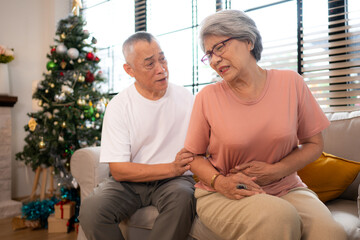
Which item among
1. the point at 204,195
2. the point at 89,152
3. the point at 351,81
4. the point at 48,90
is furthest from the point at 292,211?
the point at 48,90

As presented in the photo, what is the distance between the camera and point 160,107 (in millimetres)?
1735

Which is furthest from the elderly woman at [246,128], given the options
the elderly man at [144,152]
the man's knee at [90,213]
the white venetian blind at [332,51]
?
the white venetian blind at [332,51]

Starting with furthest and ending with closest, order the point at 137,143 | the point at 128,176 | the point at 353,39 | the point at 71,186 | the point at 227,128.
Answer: the point at 71,186 → the point at 353,39 → the point at 137,143 → the point at 128,176 → the point at 227,128

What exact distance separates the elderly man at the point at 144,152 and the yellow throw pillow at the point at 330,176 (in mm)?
597

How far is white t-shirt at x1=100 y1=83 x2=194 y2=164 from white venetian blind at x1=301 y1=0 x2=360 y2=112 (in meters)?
1.23

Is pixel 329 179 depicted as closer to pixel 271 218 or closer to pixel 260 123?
pixel 260 123

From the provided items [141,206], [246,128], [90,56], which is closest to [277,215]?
[246,128]

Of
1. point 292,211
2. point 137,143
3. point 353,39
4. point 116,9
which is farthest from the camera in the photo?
point 116,9

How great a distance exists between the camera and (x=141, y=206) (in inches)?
63.8

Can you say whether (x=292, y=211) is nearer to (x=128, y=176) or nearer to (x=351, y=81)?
(x=128, y=176)

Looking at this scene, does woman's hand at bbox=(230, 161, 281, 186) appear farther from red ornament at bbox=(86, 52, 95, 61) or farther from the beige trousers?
red ornament at bbox=(86, 52, 95, 61)

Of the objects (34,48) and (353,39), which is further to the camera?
(34,48)

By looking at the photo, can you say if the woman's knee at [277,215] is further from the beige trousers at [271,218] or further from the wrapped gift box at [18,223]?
the wrapped gift box at [18,223]

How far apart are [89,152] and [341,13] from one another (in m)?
2.01
